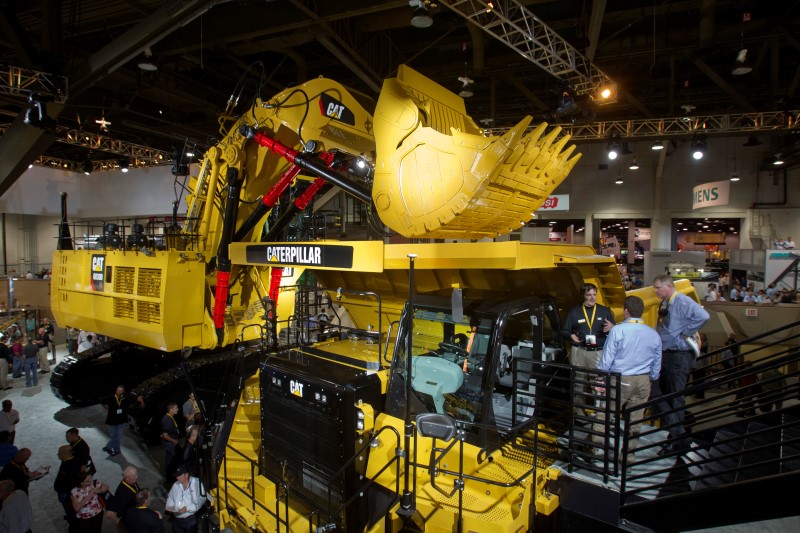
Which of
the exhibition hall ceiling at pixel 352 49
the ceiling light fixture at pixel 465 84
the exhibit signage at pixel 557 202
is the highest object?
the exhibition hall ceiling at pixel 352 49

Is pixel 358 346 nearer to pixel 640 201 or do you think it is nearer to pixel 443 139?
pixel 443 139

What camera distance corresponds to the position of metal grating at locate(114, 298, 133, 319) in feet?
25.4

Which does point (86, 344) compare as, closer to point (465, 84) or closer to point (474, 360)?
point (474, 360)

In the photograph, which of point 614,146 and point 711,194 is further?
point 711,194

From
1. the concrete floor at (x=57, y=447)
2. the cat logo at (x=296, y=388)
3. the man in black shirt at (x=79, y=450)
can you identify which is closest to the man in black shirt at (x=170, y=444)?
the concrete floor at (x=57, y=447)

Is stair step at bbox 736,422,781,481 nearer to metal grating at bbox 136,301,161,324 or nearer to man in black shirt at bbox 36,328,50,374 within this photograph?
metal grating at bbox 136,301,161,324

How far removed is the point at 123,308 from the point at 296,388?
4967 mm

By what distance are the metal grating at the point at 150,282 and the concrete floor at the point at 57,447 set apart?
3052 millimetres

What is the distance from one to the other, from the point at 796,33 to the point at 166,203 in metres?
26.8

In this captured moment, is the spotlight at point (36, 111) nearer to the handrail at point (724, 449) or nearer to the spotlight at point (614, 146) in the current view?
the handrail at point (724, 449)

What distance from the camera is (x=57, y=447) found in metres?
8.44

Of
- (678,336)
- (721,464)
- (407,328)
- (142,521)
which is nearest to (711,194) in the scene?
(678,336)

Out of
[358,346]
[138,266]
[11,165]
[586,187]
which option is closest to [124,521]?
[358,346]

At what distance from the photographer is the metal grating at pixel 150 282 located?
7.30m
